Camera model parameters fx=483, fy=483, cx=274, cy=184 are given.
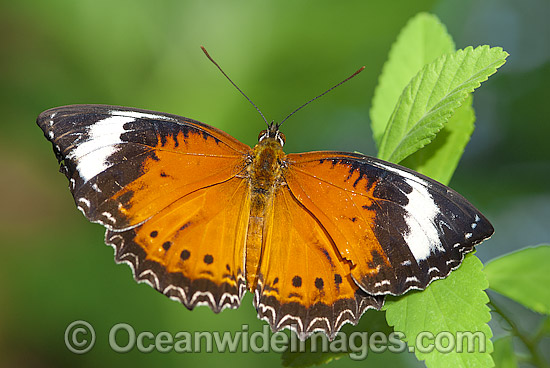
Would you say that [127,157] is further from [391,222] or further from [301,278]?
[391,222]

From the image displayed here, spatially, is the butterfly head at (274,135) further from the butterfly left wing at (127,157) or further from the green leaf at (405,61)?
the green leaf at (405,61)

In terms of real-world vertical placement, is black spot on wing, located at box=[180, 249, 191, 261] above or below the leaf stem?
above

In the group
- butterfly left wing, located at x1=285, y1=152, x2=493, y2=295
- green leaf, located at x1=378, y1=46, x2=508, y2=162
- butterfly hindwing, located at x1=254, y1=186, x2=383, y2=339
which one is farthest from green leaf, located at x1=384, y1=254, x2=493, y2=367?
green leaf, located at x1=378, y1=46, x2=508, y2=162

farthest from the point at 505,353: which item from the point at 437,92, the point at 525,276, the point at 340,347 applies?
the point at 437,92

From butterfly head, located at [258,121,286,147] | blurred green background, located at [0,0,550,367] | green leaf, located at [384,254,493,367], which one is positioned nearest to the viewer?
green leaf, located at [384,254,493,367]

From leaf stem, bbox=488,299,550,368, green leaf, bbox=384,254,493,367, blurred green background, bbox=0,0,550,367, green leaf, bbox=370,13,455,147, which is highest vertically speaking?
blurred green background, bbox=0,0,550,367

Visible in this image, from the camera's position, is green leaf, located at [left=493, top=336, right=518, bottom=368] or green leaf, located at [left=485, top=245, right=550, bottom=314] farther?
green leaf, located at [left=493, top=336, right=518, bottom=368]

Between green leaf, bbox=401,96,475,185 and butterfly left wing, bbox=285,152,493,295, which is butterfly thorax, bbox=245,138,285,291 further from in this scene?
green leaf, bbox=401,96,475,185
